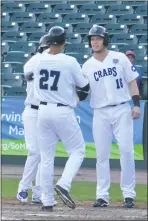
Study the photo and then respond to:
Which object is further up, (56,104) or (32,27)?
(56,104)

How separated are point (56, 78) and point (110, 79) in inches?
38.1

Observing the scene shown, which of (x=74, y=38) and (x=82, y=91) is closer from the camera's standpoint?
(x=82, y=91)

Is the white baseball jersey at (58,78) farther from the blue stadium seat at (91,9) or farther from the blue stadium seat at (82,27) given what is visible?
the blue stadium seat at (91,9)

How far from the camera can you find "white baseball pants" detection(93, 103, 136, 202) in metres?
8.47

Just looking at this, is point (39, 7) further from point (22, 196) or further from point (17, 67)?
point (22, 196)

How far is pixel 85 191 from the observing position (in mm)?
10680

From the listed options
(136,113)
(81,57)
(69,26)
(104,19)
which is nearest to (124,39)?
(104,19)

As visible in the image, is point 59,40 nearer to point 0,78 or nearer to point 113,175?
point 113,175

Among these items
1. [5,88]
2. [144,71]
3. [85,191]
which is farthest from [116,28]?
[85,191]

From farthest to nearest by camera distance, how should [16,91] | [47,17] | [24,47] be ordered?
[47,17]
[24,47]
[16,91]

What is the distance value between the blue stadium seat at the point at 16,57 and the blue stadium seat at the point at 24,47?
22 cm

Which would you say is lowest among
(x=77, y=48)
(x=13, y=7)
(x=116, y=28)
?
(x=77, y=48)

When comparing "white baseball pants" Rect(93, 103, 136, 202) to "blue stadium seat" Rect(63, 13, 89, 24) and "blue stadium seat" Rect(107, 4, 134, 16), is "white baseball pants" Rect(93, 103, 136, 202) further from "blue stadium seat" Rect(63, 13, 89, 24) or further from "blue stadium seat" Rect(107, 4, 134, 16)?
"blue stadium seat" Rect(63, 13, 89, 24)

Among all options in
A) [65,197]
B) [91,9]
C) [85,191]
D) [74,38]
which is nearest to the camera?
[65,197]
